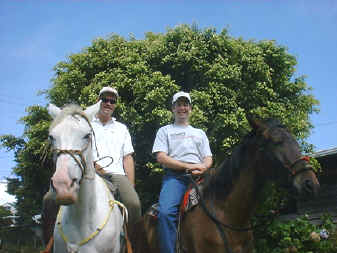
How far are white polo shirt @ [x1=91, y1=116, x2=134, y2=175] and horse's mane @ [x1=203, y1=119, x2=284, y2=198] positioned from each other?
1.35 m

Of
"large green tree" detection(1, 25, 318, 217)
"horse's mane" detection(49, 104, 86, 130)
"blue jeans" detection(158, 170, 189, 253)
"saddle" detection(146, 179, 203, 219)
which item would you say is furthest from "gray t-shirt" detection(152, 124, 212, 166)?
"large green tree" detection(1, 25, 318, 217)

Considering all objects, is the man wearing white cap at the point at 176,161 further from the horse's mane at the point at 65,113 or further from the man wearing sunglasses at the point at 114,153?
the horse's mane at the point at 65,113

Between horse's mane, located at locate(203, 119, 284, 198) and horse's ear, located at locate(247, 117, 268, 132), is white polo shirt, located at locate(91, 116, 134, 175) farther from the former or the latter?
horse's ear, located at locate(247, 117, 268, 132)

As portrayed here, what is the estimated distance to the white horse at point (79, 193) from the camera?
2.85 m

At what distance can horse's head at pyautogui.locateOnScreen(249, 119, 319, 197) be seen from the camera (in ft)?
10.9

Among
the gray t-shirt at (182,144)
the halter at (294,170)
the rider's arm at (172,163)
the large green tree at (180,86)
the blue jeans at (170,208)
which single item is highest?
the large green tree at (180,86)

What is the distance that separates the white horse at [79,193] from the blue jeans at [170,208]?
0.56m

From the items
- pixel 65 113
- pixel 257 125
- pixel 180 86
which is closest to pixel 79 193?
pixel 65 113

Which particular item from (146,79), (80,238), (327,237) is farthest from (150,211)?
(146,79)

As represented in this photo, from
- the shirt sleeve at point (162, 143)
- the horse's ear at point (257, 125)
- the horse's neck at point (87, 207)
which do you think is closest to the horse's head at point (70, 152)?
the horse's neck at point (87, 207)

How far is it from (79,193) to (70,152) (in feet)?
2.06

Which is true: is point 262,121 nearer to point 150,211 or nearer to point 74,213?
point 150,211

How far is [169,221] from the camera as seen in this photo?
4.18 m

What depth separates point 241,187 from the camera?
3.88m
